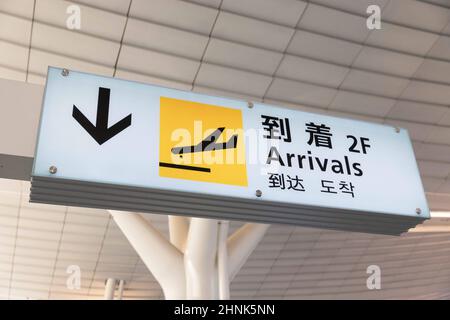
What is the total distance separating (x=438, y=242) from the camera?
15523 mm

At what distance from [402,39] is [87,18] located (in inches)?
203

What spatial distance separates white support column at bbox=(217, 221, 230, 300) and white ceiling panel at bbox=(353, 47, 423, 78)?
149 inches

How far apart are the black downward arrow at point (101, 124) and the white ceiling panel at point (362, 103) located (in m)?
6.92

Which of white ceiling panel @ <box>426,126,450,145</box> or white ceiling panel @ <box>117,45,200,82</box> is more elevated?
white ceiling panel @ <box>426,126,450,145</box>

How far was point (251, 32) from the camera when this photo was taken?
23.3ft

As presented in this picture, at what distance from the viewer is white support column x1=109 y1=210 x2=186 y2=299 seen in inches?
286

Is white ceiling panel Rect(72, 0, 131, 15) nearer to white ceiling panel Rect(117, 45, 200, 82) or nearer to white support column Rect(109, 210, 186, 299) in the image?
white ceiling panel Rect(117, 45, 200, 82)

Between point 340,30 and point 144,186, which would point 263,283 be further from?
point 144,186

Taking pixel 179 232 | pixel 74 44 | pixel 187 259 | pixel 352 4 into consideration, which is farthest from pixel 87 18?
pixel 187 259

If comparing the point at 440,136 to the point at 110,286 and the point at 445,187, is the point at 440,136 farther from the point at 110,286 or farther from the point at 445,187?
the point at 110,286

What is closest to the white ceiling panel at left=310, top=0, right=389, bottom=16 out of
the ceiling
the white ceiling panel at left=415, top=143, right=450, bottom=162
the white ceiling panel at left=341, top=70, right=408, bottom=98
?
the ceiling

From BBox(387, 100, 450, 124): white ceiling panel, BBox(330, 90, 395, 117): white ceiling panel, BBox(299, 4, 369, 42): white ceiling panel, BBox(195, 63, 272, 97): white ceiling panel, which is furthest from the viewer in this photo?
BBox(387, 100, 450, 124): white ceiling panel

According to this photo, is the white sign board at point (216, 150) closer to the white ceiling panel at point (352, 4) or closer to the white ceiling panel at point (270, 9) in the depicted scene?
the white ceiling panel at point (270, 9)

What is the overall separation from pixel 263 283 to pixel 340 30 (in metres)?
10.7
